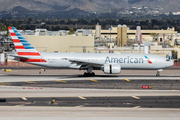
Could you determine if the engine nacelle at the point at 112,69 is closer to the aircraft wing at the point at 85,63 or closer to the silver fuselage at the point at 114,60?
the aircraft wing at the point at 85,63

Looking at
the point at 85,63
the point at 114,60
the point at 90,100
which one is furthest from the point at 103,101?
the point at 114,60

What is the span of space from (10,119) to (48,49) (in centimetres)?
5041

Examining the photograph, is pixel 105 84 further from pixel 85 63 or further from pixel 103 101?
pixel 103 101

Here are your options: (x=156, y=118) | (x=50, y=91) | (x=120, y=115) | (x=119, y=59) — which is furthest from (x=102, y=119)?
(x=119, y=59)

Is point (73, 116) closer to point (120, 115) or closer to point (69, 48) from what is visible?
point (120, 115)

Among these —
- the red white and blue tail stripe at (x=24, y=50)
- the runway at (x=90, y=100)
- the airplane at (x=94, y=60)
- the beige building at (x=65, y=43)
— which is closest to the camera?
the runway at (x=90, y=100)

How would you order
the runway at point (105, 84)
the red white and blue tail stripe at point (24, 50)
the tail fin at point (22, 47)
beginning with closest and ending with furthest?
the runway at point (105, 84) → the red white and blue tail stripe at point (24, 50) → the tail fin at point (22, 47)

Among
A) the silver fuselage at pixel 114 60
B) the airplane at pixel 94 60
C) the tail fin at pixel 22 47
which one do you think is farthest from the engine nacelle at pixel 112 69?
the tail fin at pixel 22 47

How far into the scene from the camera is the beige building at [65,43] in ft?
232

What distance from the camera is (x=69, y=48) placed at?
239ft

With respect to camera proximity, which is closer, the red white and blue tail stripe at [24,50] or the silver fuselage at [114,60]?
the silver fuselage at [114,60]

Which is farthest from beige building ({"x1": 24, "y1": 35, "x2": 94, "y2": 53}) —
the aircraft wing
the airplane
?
the aircraft wing

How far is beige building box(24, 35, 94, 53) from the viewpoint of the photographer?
232 feet

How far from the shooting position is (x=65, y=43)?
2869 inches
